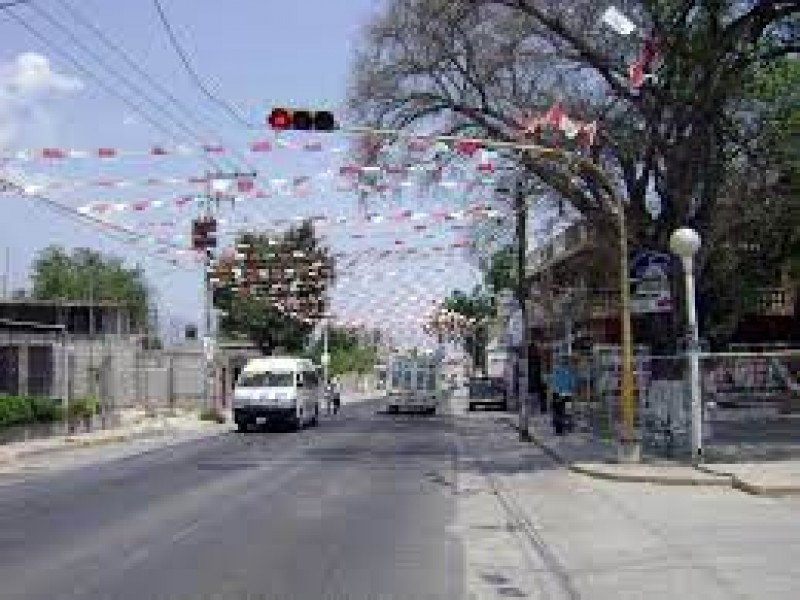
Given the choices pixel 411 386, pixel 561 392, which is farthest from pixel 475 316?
pixel 561 392

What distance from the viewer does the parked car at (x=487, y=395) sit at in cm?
7394

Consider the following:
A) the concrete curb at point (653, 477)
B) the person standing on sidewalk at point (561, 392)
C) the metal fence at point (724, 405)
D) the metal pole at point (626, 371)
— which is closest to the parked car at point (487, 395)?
the person standing on sidewalk at point (561, 392)

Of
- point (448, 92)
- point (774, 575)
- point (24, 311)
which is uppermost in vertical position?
point (448, 92)

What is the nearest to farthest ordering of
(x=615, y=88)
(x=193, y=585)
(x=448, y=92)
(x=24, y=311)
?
(x=193, y=585), (x=615, y=88), (x=448, y=92), (x=24, y=311)

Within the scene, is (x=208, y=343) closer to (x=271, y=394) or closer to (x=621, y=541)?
(x=271, y=394)

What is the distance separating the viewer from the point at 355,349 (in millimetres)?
135375

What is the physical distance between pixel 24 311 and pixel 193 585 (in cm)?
5539

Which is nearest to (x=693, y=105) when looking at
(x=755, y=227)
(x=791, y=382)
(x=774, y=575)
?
(x=791, y=382)

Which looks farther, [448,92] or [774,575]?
[448,92]

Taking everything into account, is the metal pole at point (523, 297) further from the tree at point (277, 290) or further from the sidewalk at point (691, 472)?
the tree at point (277, 290)

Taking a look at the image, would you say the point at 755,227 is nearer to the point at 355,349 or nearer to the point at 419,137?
the point at 419,137

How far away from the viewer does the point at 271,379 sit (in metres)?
47.7

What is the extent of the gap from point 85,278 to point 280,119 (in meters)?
87.6

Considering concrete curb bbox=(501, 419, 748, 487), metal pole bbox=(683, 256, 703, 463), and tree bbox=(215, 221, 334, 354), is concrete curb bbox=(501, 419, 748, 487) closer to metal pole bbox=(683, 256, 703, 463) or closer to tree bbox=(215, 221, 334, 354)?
metal pole bbox=(683, 256, 703, 463)
